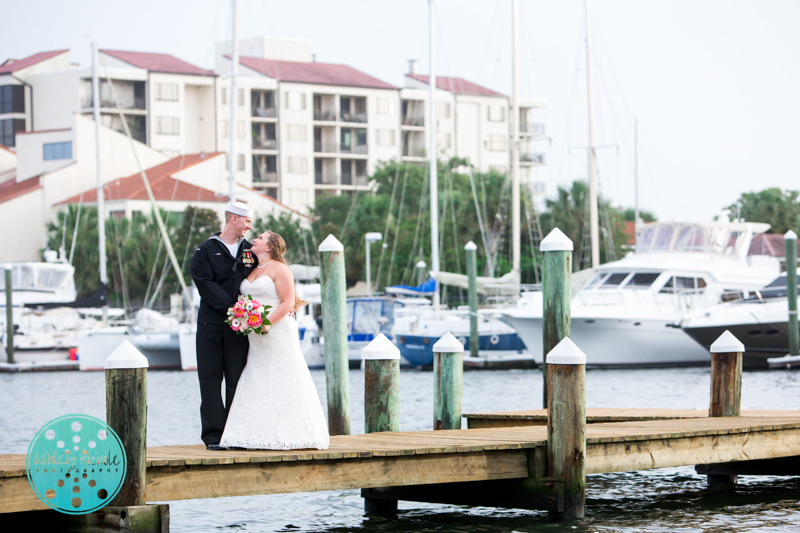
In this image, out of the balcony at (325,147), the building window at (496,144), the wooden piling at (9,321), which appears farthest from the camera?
the building window at (496,144)

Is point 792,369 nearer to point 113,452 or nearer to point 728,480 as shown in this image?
point 728,480

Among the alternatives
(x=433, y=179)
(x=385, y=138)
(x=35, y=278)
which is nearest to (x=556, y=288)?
(x=433, y=179)

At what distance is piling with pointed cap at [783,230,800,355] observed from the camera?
95.3 ft

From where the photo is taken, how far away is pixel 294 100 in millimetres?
76688

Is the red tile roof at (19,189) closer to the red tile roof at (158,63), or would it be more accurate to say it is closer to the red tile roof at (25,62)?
the red tile roof at (25,62)

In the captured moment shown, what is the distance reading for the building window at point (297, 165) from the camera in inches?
3056

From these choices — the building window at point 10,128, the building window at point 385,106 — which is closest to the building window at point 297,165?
the building window at point 385,106

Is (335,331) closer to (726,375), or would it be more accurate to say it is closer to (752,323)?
(726,375)

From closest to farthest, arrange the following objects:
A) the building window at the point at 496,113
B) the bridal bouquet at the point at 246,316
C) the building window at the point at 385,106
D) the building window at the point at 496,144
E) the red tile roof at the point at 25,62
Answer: the bridal bouquet at the point at 246,316
the red tile roof at the point at 25,62
the building window at the point at 385,106
the building window at the point at 496,144
the building window at the point at 496,113

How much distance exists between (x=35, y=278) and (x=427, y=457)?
4256 cm

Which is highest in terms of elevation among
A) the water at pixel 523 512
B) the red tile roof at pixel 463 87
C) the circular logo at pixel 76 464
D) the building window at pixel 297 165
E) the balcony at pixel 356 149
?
the red tile roof at pixel 463 87

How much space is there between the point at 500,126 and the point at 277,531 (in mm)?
75513

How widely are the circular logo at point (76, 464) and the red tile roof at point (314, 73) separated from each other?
6796cm

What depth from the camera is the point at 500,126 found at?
8450 centimetres
